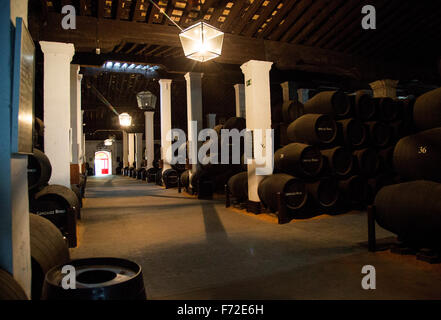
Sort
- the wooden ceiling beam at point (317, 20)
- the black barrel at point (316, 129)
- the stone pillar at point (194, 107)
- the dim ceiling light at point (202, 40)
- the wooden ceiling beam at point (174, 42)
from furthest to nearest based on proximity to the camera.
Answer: the stone pillar at point (194, 107), the black barrel at point (316, 129), the wooden ceiling beam at point (317, 20), the wooden ceiling beam at point (174, 42), the dim ceiling light at point (202, 40)

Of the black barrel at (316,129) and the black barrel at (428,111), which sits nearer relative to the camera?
the black barrel at (428,111)

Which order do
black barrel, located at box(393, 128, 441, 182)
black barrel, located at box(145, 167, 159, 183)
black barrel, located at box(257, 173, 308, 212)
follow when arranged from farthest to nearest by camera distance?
black barrel, located at box(145, 167, 159, 183) → black barrel, located at box(257, 173, 308, 212) → black barrel, located at box(393, 128, 441, 182)

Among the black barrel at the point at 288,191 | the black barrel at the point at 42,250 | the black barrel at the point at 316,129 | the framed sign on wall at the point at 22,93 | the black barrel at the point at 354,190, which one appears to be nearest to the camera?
the framed sign on wall at the point at 22,93

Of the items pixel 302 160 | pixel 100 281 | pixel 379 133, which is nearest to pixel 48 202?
pixel 100 281

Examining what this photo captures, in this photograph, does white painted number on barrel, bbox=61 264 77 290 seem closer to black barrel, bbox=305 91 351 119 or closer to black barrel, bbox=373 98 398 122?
black barrel, bbox=305 91 351 119

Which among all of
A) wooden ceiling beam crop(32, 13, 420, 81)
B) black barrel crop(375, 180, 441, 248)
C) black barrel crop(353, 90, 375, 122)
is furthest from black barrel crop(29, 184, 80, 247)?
black barrel crop(353, 90, 375, 122)

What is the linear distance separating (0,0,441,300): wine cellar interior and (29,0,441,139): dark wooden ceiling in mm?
39

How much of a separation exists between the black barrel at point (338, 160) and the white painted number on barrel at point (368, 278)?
12.7ft

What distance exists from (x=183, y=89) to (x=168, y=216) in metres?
10.8

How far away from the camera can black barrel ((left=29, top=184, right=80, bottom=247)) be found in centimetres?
518

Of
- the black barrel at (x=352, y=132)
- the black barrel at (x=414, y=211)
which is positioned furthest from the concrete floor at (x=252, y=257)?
the black barrel at (x=352, y=132)

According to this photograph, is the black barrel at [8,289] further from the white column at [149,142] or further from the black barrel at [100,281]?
the white column at [149,142]

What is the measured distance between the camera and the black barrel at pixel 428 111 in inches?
191
